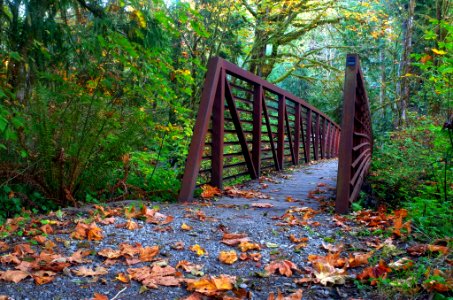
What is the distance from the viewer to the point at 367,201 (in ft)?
17.8

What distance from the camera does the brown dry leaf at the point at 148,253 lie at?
8.10 ft

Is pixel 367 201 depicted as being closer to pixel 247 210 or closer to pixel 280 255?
pixel 247 210

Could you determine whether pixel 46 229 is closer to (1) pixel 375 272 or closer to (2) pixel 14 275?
(2) pixel 14 275

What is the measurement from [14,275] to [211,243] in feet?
4.23

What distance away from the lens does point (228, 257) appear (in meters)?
2.55

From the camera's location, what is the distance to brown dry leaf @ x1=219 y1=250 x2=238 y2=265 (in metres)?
2.52

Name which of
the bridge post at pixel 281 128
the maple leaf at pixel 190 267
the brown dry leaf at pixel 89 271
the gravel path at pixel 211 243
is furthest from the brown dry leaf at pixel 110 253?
the bridge post at pixel 281 128

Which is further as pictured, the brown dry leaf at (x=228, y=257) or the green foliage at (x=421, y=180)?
the green foliage at (x=421, y=180)

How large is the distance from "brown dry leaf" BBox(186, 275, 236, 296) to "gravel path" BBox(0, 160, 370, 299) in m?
0.06

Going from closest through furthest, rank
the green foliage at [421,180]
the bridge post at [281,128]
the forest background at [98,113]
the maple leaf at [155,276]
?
the maple leaf at [155,276] → the green foliage at [421,180] → the forest background at [98,113] → the bridge post at [281,128]

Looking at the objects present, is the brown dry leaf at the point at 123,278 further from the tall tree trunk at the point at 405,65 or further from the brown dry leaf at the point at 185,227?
the tall tree trunk at the point at 405,65

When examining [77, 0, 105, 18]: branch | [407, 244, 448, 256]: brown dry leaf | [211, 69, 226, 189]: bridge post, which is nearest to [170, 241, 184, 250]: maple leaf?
[407, 244, 448, 256]: brown dry leaf

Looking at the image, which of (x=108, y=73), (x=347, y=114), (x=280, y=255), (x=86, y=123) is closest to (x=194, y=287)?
(x=280, y=255)

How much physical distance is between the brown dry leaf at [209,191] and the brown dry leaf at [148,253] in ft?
7.14
